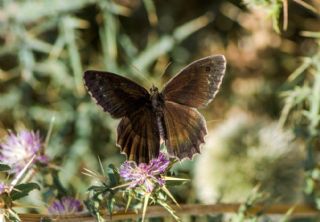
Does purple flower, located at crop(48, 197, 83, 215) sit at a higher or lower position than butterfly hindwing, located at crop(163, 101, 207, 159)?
lower

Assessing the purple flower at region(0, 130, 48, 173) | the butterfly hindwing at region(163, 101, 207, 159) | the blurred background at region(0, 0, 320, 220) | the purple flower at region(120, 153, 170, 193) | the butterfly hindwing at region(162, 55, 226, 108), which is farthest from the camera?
the blurred background at region(0, 0, 320, 220)

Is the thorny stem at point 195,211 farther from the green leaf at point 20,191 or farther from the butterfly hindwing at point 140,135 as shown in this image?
the butterfly hindwing at point 140,135

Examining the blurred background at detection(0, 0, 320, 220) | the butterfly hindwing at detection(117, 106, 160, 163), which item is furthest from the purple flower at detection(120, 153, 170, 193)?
the blurred background at detection(0, 0, 320, 220)

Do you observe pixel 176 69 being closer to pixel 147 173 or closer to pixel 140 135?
pixel 140 135

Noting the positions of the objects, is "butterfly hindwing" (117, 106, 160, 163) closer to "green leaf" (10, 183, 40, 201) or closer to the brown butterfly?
the brown butterfly

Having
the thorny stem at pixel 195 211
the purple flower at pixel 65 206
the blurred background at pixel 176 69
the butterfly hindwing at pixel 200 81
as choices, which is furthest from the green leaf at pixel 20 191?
the blurred background at pixel 176 69

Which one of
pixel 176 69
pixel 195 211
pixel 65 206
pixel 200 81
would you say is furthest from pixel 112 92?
pixel 176 69
